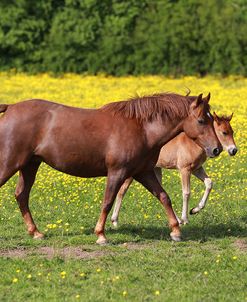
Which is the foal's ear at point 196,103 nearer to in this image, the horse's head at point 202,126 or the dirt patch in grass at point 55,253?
the horse's head at point 202,126

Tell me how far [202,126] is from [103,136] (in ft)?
4.26

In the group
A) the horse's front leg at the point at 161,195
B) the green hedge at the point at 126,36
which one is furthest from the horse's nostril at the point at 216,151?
the green hedge at the point at 126,36

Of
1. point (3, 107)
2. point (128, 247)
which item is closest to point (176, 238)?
point (128, 247)

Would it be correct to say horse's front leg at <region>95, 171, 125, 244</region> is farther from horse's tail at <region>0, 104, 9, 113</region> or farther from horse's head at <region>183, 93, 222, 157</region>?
horse's tail at <region>0, 104, 9, 113</region>

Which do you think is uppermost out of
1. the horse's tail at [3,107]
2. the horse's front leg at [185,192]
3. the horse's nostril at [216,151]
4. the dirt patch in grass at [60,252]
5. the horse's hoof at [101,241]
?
the horse's tail at [3,107]

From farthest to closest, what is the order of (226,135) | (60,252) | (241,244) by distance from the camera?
1. (226,135)
2. (241,244)
3. (60,252)

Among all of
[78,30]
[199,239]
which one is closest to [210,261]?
[199,239]

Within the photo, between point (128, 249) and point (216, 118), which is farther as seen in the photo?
point (216, 118)

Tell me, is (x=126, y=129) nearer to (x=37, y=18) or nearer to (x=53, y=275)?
(x=53, y=275)

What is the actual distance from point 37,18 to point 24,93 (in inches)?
263

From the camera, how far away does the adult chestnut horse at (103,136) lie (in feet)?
38.1

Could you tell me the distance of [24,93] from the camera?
96.0ft

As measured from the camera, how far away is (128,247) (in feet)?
37.2

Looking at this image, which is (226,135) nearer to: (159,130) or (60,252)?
(159,130)
